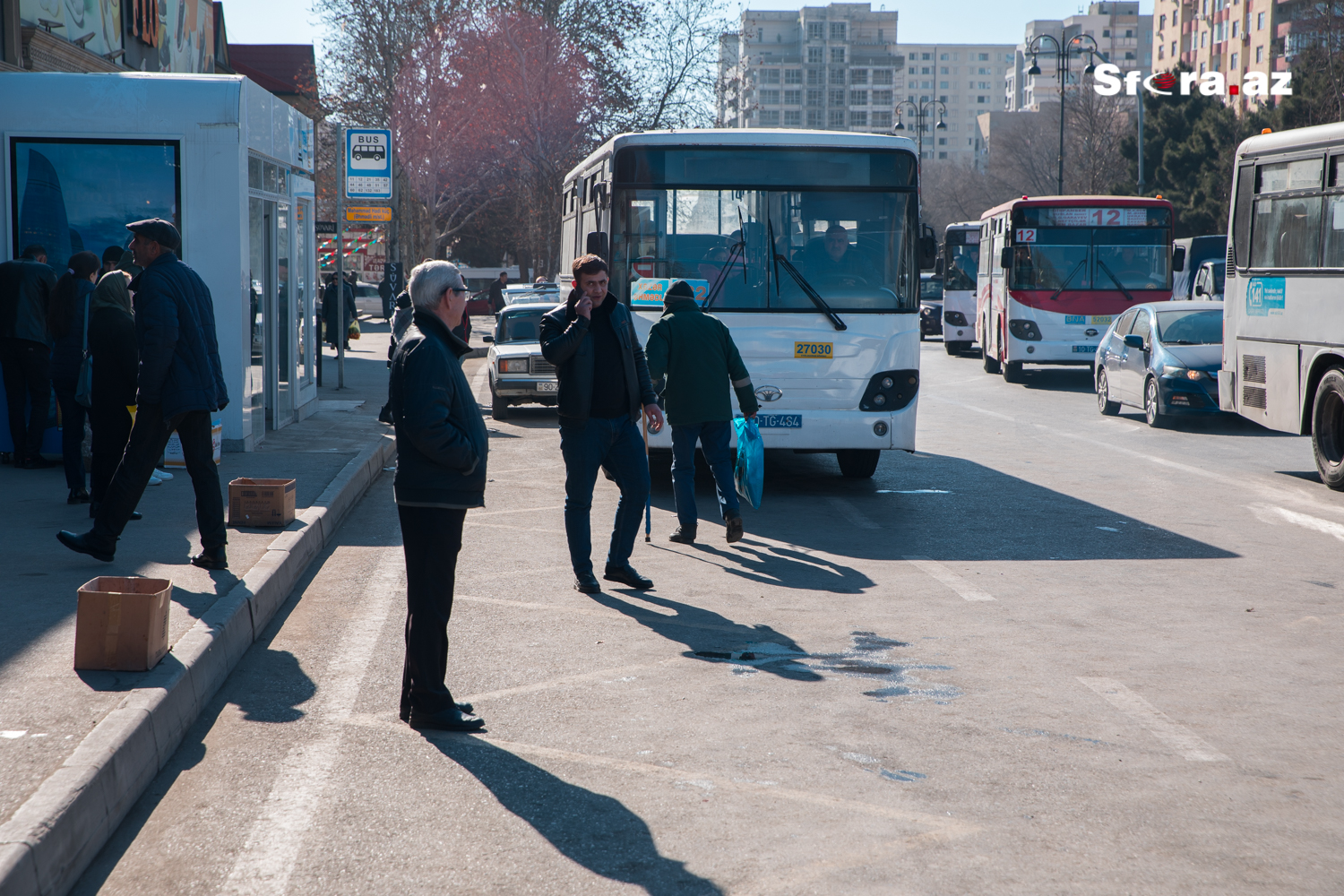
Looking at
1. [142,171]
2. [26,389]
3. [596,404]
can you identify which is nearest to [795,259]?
[596,404]

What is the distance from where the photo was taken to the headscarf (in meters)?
8.44

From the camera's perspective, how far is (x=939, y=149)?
194 meters

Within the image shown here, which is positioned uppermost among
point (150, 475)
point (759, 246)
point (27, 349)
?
point (759, 246)

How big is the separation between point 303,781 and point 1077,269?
21.6 m

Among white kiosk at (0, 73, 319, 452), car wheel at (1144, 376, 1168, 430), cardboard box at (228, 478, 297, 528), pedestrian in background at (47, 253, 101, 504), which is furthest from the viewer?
car wheel at (1144, 376, 1168, 430)

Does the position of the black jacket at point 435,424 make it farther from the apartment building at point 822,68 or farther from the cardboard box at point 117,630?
the apartment building at point 822,68

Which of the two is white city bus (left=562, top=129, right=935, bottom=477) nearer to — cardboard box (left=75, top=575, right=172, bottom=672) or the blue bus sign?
cardboard box (left=75, top=575, right=172, bottom=672)

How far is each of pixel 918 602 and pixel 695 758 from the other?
9.69 ft

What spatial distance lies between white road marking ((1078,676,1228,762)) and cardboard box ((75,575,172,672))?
144 inches

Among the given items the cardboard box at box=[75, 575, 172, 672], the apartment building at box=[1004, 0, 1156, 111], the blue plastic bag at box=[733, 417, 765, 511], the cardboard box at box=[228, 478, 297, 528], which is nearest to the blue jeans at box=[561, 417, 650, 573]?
the blue plastic bag at box=[733, 417, 765, 511]

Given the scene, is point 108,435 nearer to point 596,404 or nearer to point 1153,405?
point 596,404

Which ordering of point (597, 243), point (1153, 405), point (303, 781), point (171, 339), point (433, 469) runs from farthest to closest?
point (1153, 405), point (597, 243), point (171, 339), point (433, 469), point (303, 781)

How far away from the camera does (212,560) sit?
7.37m

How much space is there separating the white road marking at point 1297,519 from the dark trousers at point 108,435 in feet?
25.5
